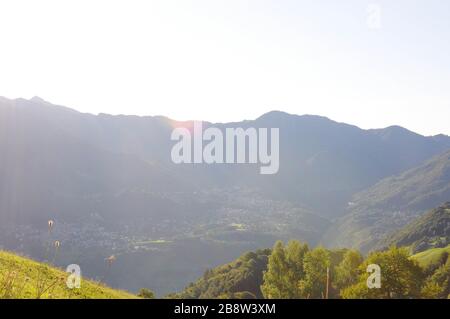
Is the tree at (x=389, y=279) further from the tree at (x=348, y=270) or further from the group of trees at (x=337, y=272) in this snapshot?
the tree at (x=348, y=270)

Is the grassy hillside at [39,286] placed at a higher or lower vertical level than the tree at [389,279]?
higher

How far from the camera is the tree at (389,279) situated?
3582 cm

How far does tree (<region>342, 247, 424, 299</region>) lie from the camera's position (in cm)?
3582

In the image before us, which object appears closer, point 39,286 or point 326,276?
point 39,286

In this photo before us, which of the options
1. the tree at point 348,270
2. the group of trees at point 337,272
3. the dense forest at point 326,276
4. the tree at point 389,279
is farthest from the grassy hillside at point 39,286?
the tree at point 348,270

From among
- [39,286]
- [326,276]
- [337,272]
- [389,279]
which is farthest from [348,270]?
[39,286]

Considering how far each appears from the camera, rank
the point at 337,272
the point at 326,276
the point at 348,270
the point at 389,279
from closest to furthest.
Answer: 1. the point at 326,276
2. the point at 389,279
3. the point at 337,272
4. the point at 348,270

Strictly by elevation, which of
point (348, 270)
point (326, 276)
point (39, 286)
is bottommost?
point (348, 270)

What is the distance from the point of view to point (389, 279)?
42.4 meters

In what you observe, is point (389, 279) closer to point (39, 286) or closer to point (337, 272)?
point (39, 286)

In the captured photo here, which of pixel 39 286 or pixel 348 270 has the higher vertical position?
pixel 39 286

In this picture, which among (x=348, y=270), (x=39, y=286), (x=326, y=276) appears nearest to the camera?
(x=39, y=286)
